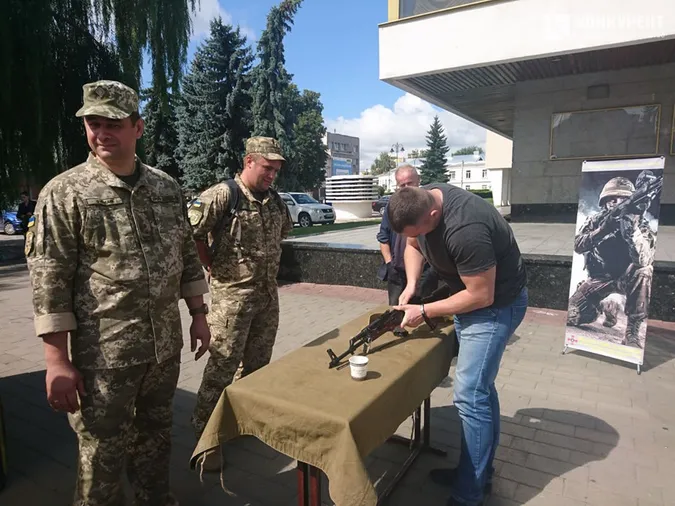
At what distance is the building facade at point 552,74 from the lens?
7816 millimetres

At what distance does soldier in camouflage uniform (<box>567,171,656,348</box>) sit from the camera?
12.6 feet

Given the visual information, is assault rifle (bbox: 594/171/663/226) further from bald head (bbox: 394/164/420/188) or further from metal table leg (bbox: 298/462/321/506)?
metal table leg (bbox: 298/462/321/506)

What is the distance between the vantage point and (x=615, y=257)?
4.02 metres

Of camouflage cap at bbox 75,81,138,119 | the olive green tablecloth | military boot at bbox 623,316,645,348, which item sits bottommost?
military boot at bbox 623,316,645,348

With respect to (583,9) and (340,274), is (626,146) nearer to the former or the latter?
(583,9)

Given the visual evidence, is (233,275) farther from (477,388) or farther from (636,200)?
(636,200)

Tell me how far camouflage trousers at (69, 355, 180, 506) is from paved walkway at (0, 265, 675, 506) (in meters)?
0.47

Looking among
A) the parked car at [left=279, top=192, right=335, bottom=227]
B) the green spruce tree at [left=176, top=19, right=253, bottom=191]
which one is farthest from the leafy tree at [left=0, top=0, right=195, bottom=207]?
the green spruce tree at [left=176, top=19, right=253, bottom=191]

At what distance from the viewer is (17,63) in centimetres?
481

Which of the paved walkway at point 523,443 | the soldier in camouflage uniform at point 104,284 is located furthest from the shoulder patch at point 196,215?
the paved walkway at point 523,443

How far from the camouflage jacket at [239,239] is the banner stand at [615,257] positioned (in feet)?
10.3

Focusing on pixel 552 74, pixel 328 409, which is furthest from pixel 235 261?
pixel 552 74

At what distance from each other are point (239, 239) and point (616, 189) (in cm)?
347

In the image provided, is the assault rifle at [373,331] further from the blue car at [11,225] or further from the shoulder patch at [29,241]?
the blue car at [11,225]
